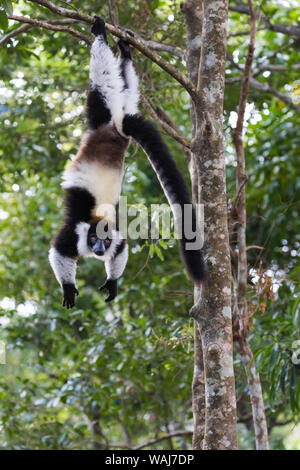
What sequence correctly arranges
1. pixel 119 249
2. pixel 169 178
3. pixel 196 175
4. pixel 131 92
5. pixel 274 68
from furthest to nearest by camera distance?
pixel 274 68 → pixel 119 249 → pixel 131 92 → pixel 196 175 → pixel 169 178

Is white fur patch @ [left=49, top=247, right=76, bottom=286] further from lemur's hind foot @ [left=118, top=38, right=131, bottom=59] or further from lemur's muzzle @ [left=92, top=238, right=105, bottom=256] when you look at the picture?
lemur's hind foot @ [left=118, top=38, right=131, bottom=59]

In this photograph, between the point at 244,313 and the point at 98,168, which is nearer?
the point at 98,168

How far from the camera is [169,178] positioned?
3.62 meters

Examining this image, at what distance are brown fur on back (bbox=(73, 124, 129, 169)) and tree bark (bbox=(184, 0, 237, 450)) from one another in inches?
36.0

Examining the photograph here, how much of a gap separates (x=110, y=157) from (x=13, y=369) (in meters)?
5.22

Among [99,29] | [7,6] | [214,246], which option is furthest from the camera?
[99,29]

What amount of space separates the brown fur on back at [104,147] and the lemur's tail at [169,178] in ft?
0.45

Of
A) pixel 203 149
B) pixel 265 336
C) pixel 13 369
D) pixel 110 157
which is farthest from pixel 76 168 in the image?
pixel 13 369

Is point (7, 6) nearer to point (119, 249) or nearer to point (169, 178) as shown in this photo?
point (169, 178)

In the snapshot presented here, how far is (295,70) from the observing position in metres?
7.43

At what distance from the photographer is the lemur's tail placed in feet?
10.2

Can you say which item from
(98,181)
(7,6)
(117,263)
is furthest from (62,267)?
(7,6)

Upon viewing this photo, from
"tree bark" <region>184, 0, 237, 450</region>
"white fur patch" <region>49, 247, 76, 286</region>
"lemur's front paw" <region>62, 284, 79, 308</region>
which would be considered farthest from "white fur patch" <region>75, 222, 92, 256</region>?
"tree bark" <region>184, 0, 237, 450</region>

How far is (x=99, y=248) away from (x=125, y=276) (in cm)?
349
